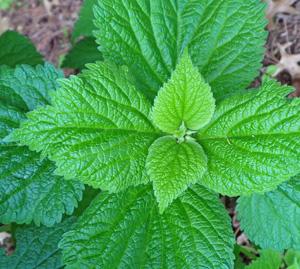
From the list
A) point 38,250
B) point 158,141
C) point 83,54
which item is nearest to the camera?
point 158,141

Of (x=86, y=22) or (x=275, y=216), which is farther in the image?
(x=86, y=22)

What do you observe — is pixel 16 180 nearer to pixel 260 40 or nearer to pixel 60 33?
pixel 260 40

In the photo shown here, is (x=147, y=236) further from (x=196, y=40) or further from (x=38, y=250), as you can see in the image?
(x=196, y=40)

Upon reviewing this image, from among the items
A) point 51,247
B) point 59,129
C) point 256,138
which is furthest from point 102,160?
point 51,247

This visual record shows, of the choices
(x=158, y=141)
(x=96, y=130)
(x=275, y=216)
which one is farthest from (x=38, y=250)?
(x=275, y=216)

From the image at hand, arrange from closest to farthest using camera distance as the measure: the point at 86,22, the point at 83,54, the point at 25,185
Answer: the point at 25,185 < the point at 86,22 < the point at 83,54

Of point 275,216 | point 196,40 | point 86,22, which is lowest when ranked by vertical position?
point 275,216

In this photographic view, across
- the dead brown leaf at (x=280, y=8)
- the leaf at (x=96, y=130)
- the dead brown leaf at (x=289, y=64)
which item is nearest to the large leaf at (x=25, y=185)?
the leaf at (x=96, y=130)
